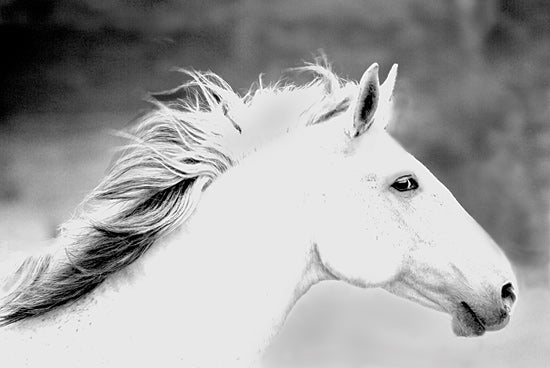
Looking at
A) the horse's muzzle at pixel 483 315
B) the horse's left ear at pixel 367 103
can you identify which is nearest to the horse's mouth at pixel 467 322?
the horse's muzzle at pixel 483 315

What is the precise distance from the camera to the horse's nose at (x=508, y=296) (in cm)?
108

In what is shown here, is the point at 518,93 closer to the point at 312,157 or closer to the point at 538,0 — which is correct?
the point at 538,0

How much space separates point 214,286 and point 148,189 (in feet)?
0.61

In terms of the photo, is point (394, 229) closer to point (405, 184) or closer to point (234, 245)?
point (405, 184)

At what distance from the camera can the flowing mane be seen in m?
Result: 1.00

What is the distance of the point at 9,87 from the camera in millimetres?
2896

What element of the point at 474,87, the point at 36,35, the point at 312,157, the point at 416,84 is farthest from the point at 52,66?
the point at 312,157

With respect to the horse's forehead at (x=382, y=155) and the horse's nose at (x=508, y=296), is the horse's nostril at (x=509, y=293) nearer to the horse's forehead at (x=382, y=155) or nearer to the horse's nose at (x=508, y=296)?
the horse's nose at (x=508, y=296)

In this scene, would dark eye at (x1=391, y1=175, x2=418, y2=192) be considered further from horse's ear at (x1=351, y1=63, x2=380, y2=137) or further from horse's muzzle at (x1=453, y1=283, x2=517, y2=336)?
horse's muzzle at (x1=453, y1=283, x2=517, y2=336)

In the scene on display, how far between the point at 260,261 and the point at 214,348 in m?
0.15

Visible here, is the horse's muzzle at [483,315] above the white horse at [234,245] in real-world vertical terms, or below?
below

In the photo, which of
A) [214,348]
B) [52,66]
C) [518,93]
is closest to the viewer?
[214,348]

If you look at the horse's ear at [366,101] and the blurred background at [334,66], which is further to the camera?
the blurred background at [334,66]

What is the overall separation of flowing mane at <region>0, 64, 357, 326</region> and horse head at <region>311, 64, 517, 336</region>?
0.11 meters
